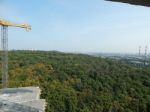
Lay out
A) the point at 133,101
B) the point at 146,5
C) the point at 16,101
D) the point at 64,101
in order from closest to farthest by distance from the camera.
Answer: the point at 146,5, the point at 16,101, the point at 64,101, the point at 133,101

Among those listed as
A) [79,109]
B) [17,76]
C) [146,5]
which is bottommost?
[79,109]

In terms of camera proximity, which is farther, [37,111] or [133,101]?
[133,101]

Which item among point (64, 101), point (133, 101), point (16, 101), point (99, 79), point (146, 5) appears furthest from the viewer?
point (99, 79)

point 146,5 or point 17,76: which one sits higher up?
point 146,5

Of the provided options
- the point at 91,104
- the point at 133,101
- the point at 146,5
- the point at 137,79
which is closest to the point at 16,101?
the point at 146,5

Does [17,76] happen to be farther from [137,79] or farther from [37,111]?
[37,111]

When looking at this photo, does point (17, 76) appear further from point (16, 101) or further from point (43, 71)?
point (16, 101)

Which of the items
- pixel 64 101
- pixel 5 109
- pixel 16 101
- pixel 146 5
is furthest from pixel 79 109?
pixel 146 5
